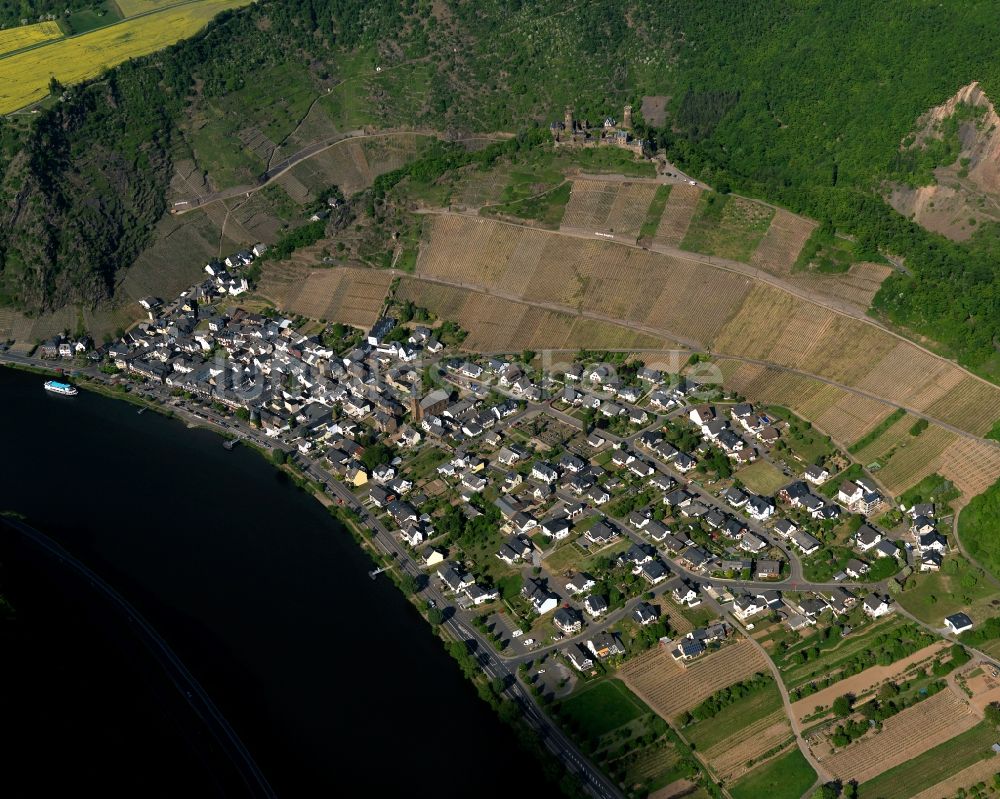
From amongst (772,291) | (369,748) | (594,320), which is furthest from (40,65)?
(369,748)

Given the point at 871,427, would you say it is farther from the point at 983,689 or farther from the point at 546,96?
the point at 546,96

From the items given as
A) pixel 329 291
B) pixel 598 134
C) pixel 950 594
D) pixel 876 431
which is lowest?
pixel 329 291

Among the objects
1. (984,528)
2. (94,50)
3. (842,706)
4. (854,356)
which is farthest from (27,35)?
(842,706)

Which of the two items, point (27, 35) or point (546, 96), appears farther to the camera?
point (27, 35)

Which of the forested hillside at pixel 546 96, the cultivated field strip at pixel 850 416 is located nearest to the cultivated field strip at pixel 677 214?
the forested hillside at pixel 546 96

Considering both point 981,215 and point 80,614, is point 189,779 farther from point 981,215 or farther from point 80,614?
point 981,215

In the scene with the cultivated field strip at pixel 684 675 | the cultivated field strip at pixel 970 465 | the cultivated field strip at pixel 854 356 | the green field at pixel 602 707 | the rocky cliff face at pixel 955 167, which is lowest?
the green field at pixel 602 707

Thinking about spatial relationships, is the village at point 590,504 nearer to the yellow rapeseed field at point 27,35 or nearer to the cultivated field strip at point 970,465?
the cultivated field strip at point 970,465
